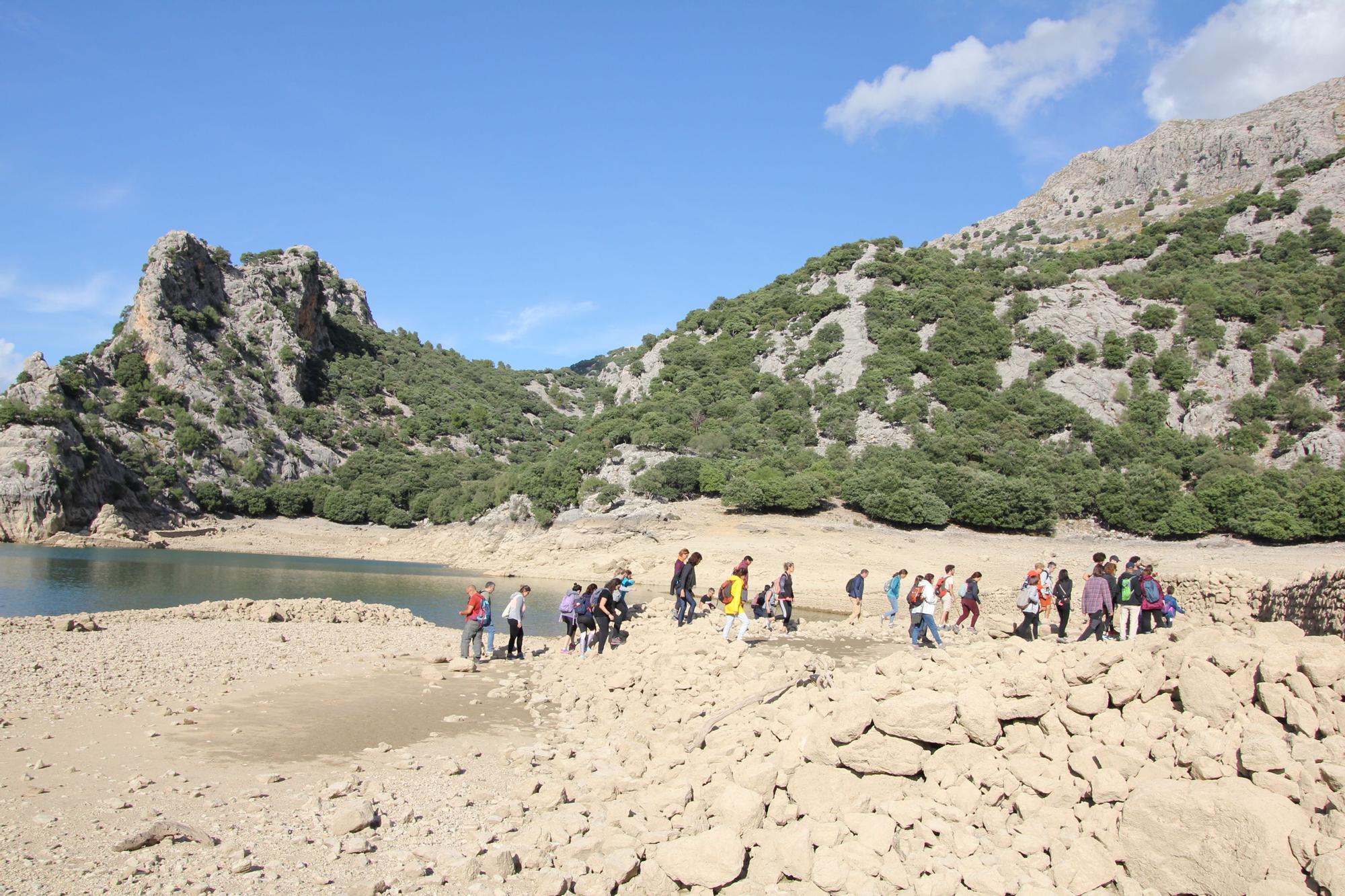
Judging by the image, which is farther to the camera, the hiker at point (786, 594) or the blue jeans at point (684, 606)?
the hiker at point (786, 594)

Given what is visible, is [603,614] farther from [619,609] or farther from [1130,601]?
[1130,601]

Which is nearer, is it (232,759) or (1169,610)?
(232,759)

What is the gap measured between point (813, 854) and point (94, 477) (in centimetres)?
7530

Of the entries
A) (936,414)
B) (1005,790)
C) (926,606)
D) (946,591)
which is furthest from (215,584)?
(936,414)

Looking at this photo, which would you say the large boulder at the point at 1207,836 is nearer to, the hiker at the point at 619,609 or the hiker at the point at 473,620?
the hiker at the point at 619,609

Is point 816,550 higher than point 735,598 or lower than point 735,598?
lower

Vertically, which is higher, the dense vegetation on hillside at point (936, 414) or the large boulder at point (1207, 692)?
the dense vegetation on hillside at point (936, 414)

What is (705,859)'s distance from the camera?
6.16 m

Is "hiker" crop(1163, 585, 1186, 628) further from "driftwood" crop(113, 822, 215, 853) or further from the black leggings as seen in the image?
"driftwood" crop(113, 822, 215, 853)

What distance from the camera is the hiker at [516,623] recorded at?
1619cm

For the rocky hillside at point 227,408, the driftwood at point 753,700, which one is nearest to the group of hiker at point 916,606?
the driftwood at point 753,700

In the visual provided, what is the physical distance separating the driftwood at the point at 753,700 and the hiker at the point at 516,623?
727cm

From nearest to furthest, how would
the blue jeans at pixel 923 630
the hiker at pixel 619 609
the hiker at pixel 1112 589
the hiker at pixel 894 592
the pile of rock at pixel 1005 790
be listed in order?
the pile of rock at pixel 1005 790
the hiker at pixel 1112 589
the blue jeans at pixel 923 630
the hiker at pixel 619 609
the hiker at pixel 894 592

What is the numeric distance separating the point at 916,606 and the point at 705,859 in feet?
33.1
